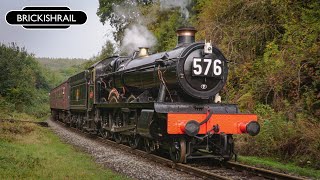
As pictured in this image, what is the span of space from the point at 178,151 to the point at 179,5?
40.4ft

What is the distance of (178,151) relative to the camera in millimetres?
9523

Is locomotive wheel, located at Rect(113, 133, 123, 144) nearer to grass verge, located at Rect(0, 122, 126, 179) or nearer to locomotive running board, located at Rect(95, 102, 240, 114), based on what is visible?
grass verge, located at Rect(0, 122, 126, 179)

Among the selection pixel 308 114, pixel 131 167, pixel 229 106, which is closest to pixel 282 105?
pixel 308 114

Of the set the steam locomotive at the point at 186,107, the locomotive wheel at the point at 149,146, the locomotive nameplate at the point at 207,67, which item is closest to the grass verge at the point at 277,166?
the steam locomotive at the point at 186,107

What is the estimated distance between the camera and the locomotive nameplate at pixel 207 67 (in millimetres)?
9680

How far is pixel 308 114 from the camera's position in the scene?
1135cm

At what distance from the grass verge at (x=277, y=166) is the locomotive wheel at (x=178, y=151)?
1840mm

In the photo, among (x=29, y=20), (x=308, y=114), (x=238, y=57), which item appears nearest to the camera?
(x=29, y=20)

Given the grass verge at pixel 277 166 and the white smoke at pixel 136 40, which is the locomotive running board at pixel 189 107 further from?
the white smoke at pixel 136 40

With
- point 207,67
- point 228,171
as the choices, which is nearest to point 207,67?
point 207,67

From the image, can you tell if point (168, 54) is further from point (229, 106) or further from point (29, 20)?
point (29, 20)

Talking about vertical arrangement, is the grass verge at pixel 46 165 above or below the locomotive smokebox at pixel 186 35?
below

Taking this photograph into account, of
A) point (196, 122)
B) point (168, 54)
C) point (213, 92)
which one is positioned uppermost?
point (168, 54)

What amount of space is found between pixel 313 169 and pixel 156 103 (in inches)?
151
